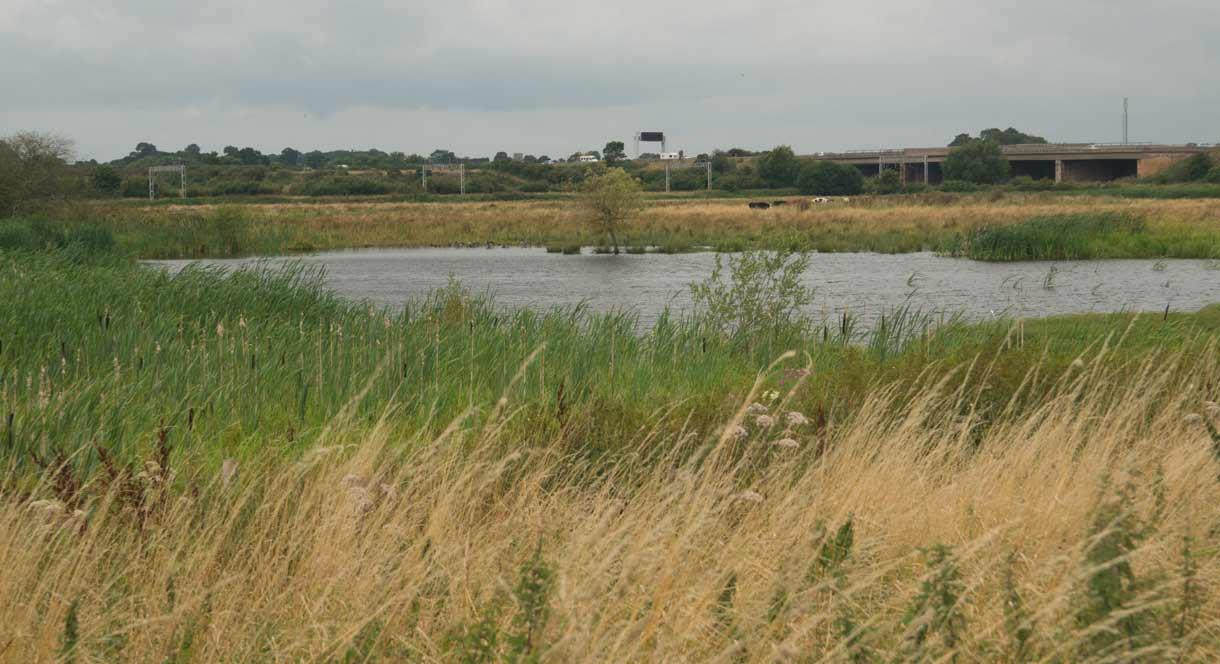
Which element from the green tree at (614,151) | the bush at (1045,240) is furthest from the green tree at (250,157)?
the bush at (1045,240)

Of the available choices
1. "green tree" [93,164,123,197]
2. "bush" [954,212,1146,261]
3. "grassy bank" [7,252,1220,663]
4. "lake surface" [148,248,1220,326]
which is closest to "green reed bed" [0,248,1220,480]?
"grassy bank" [7,252,1220,663]

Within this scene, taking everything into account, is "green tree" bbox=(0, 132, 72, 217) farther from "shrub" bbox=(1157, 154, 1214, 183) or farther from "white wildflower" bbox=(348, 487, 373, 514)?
"shrub" bbox=(1157, 154, 1214, 183)

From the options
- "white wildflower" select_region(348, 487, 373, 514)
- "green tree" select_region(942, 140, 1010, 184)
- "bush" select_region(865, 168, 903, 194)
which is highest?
"green tree" select_region(942, 140, 1010, 184)

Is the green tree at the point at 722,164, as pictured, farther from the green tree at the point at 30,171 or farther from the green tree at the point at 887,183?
the green tree at the point at 30,171

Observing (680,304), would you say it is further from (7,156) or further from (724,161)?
(724,161)

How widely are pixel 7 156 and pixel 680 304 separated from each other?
85.3 ft

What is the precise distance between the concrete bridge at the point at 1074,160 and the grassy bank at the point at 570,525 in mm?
121106

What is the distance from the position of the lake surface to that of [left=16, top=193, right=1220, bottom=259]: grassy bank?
7.80 feet

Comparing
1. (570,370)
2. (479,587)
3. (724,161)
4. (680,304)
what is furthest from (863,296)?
(724,161)

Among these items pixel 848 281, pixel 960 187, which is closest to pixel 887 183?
pixel 960 187

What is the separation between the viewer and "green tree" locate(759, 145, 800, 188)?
411 feet

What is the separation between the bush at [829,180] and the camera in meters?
116

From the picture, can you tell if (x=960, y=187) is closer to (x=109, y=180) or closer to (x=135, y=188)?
(x=135, y=188)

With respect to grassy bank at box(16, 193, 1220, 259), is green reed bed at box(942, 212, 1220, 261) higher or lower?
lower
